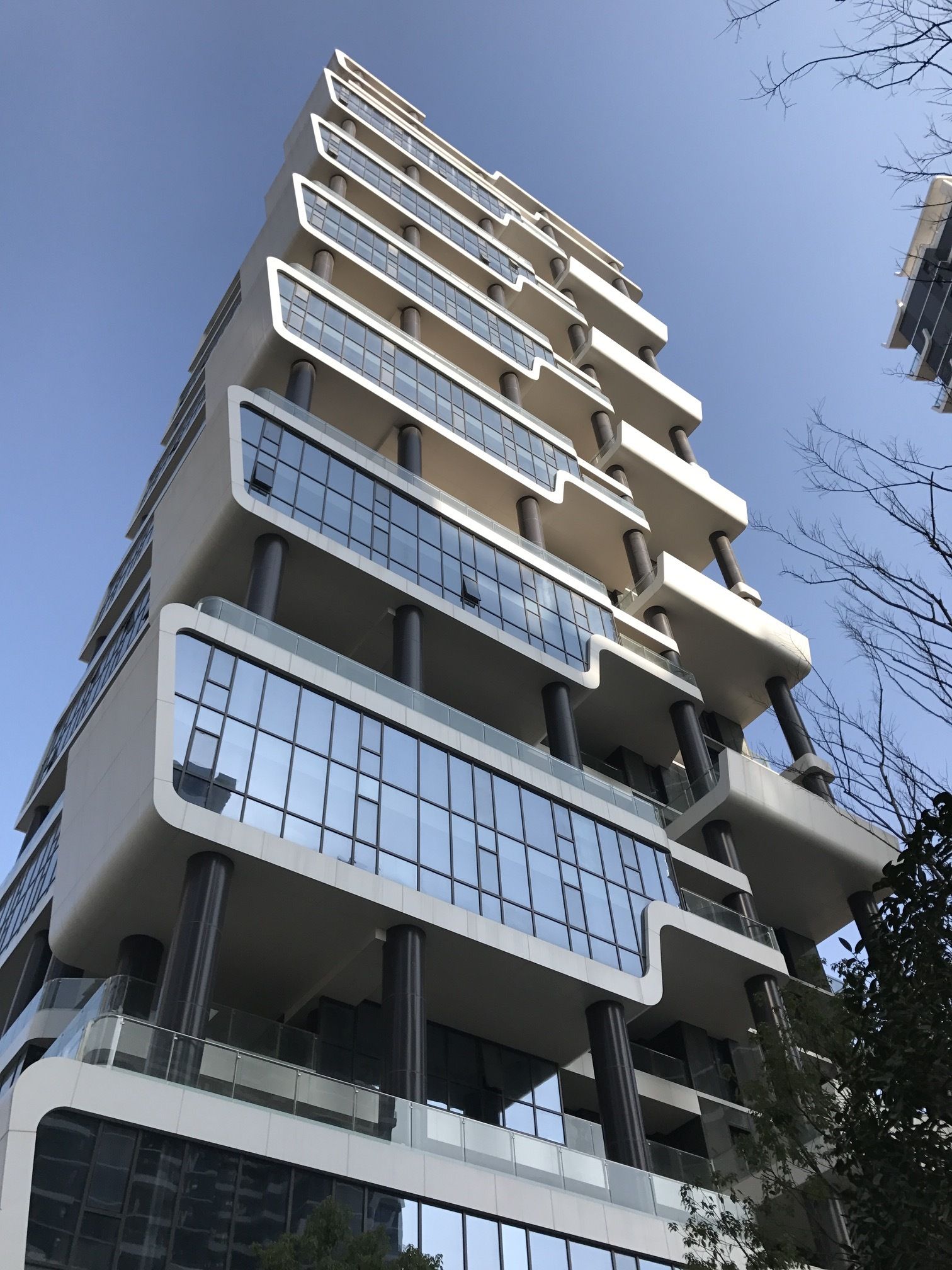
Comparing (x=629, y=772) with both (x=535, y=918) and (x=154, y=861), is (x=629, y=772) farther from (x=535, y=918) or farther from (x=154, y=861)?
(x=154, y=861)

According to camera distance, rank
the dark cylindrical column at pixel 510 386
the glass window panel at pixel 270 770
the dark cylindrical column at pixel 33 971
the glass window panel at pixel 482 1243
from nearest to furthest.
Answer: the glass window panel at pixel 482 1243 → the glass window panel at pixel 270 770 → the dark cylindrical column at pixel 33 971 → the dark cylindrical column at pixel 510 386

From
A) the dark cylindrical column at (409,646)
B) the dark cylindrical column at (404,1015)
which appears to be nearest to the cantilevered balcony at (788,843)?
the dark cylindrical column at (409,646)

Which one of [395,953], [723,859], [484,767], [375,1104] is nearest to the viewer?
[375,1104]

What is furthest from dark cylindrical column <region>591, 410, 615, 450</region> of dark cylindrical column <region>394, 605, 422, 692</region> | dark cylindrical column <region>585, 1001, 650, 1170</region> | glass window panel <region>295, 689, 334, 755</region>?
dark cylindrical column <region>585, 1001, 650, 1170</region>

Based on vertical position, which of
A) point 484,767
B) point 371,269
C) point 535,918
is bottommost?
point 535,918

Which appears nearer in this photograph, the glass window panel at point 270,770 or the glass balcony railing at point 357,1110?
the glass balcony railing at point 357,1110

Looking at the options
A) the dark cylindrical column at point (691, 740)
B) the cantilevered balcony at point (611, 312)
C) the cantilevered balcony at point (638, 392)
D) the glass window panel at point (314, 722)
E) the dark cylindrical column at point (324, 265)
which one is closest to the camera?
the glass window panel at point (314, 722)

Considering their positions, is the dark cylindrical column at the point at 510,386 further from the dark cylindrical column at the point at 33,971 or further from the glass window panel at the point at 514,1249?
the glass window panel at the point at 514,1249

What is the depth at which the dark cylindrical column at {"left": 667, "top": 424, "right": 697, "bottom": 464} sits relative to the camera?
2249 inches

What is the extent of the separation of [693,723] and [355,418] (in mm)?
16350

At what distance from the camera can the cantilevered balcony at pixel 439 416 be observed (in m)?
36.1

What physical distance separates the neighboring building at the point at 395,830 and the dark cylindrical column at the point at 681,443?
6.75m

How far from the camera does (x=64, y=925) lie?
22656mm

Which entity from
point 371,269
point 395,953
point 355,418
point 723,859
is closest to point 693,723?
point 723,859
